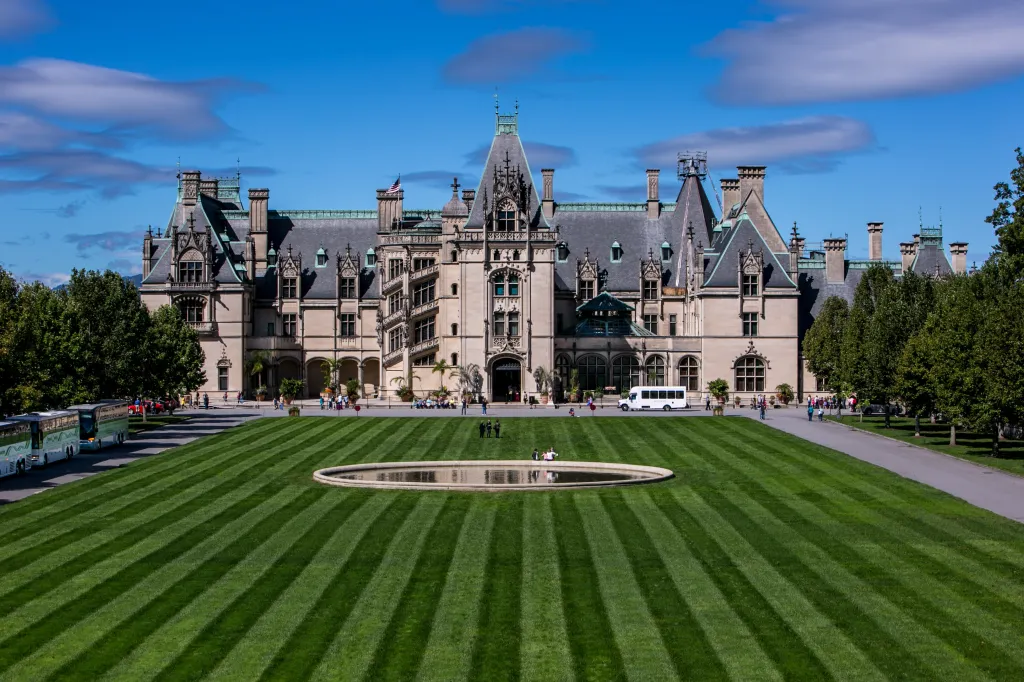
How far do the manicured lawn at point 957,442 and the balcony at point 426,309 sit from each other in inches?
1392

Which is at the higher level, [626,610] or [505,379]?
[505,379]

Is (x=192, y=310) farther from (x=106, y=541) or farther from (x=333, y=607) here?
(x=333, y=607)

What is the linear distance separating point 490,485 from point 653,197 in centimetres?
7366

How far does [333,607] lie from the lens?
3381 cm

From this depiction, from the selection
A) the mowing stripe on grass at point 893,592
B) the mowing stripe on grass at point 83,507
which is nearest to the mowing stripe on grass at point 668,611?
the mowing stripe on grass at point 893,592

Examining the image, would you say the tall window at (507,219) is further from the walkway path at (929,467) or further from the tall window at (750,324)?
the walkway path at (929,467)

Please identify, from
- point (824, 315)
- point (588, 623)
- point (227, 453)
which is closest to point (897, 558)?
point (588, 623)

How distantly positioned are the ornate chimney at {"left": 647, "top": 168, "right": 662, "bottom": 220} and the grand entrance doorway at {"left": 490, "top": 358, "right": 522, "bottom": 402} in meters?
23.8

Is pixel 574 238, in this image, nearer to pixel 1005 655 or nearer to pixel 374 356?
pixel 374 356

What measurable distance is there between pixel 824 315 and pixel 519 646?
3136 inches

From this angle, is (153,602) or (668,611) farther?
(153,602)

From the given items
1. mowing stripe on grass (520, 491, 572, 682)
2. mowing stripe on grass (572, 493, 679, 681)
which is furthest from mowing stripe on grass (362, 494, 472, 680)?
mowing stripe on grass (572, 493, 679, 681)

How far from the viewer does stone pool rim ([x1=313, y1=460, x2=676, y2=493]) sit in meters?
53.9

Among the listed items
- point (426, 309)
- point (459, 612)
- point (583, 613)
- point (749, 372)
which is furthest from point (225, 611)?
point (749, 372)
